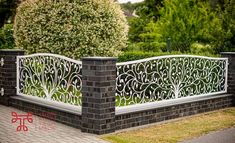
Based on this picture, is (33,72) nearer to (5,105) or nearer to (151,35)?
(5,105)


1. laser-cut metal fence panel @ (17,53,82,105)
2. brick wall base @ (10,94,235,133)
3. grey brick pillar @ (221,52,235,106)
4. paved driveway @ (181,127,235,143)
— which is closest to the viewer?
paved driveway @ (181,127,235,143)

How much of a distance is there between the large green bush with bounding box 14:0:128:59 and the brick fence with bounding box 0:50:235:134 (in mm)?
1998

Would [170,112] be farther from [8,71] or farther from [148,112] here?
[8,71]

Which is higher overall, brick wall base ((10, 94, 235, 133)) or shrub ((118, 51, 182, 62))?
shrub ((118, 51, 182, 62))

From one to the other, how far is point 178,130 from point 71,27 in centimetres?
494

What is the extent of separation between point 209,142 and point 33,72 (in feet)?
14.5

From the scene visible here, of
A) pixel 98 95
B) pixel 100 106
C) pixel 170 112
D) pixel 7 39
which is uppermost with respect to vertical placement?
pixel 7 39

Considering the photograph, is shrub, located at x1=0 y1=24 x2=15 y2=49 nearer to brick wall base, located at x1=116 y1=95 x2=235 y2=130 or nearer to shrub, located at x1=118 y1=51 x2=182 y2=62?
shrub, located at x1=118 y1=51 x2=182 y2=62

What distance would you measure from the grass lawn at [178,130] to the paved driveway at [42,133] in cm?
47

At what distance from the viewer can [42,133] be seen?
7.45 m

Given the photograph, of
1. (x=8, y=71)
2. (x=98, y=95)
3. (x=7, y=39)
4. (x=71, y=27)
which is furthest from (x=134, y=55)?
(x=7, y=39)

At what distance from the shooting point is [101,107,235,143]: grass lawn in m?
7.16

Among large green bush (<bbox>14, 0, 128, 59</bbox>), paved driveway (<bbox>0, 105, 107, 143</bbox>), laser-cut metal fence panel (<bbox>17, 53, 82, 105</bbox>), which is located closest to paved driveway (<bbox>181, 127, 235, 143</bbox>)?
paved driveway (<bbox>0, 105, 107, 143</bbox>)

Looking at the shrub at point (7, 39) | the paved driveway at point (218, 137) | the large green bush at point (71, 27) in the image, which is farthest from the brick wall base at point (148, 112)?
the shrub at point (7, 39)
